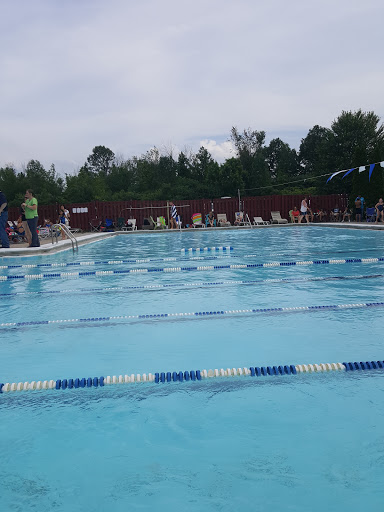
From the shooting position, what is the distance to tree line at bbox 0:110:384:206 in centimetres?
3569

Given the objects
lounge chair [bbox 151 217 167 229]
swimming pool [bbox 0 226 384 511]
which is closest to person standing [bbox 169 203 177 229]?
lounge chair [bbox 151 217 167 229]

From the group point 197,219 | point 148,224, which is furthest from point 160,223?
Answer: point 197,219

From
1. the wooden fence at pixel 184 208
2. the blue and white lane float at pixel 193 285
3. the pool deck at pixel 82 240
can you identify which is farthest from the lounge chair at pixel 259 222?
the blue and white lane float at pixel 193 285

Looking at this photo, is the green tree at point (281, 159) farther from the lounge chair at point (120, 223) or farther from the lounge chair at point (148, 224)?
the lounge chair at point (120, 223)

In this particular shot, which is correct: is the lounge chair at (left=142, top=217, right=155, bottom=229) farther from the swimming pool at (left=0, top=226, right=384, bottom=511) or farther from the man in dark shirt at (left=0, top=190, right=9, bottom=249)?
the swimming pool at (left=0, top=226, right=384, bottom=511)

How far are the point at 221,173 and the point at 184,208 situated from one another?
1337 cm

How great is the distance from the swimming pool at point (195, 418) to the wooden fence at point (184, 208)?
21473 mm

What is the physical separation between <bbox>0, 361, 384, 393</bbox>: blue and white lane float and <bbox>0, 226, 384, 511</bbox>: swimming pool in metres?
0.06

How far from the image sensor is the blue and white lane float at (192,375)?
11.6 feet

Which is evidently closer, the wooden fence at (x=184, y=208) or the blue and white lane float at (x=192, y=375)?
the blue and white lane float at (x=192, y=375)

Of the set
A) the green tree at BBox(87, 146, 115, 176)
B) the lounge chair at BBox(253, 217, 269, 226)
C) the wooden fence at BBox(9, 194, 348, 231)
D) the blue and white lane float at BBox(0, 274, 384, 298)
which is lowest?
the blue and white lane float at BBox(0, 274, 384, 298)

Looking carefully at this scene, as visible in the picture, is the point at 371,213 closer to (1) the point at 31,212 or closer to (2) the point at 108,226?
(2) the point at 108,226

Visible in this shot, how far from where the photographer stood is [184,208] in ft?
91.8

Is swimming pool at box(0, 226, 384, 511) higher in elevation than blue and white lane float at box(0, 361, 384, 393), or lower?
lower
